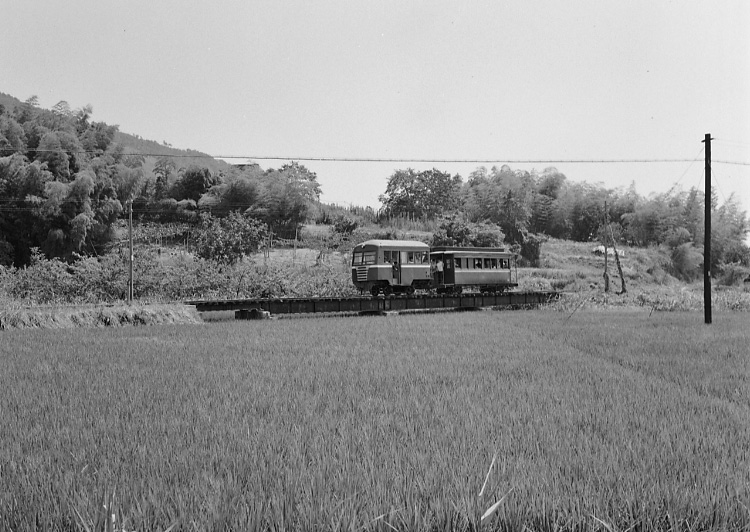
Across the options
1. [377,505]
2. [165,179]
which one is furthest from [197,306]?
[165,179]

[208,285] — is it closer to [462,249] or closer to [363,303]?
[363,303]

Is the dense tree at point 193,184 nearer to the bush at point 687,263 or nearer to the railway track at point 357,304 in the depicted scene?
the railway track at point 357,304

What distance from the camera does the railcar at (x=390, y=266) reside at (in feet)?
56.6

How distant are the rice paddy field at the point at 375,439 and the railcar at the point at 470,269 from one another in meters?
10.6

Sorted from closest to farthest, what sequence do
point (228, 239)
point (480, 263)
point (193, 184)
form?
point (480, 263) → point (228, 239) → point (193, 184)

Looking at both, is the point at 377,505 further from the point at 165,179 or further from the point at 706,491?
the point at 165,179

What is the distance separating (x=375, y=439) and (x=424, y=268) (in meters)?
14.7

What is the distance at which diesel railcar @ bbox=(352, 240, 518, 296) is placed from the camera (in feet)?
57.0

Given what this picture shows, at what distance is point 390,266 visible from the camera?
17.4 meters

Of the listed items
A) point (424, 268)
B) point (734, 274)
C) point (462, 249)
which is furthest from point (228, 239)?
point (734, 274)

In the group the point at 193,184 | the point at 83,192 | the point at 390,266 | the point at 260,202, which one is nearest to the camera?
the point at 390,266

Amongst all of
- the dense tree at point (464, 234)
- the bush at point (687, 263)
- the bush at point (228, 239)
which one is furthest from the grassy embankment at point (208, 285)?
the bush at point (687, 263)

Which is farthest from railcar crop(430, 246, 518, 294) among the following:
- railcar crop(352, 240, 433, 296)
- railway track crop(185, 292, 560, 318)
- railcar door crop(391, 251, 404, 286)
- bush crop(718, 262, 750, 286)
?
bush crop(718, 262, 750, 286)

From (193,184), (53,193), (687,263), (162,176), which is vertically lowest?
(687,263)
